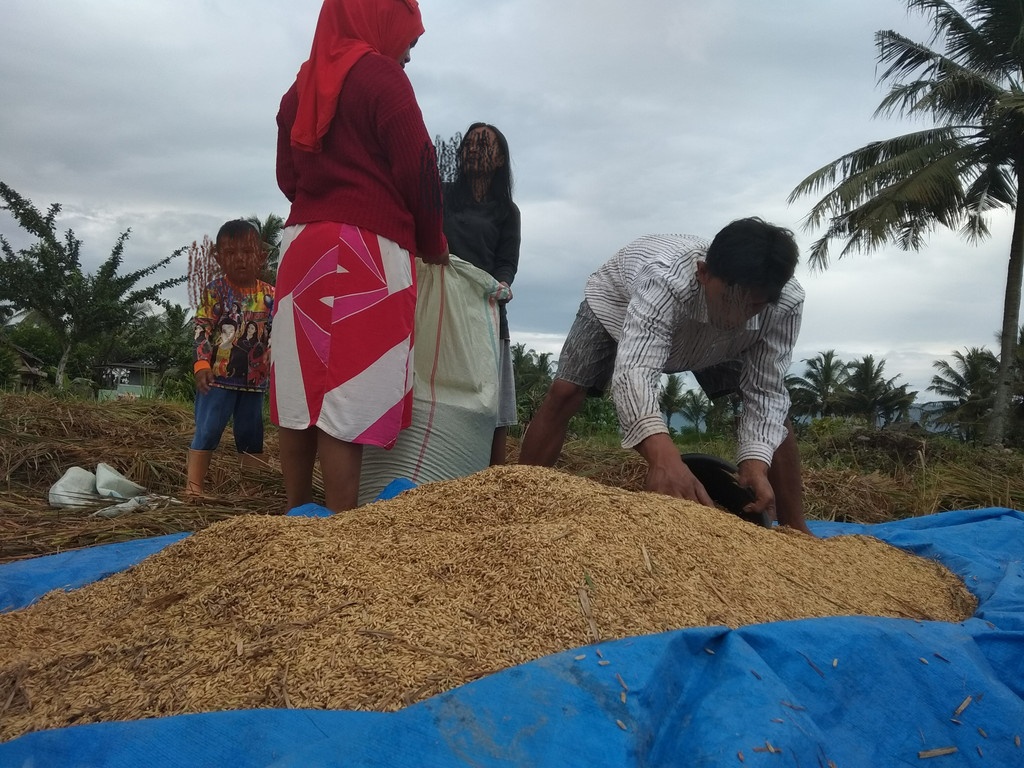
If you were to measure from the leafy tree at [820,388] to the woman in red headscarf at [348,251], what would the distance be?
32529mm

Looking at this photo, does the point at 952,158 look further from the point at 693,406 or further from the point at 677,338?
the point at 693,406

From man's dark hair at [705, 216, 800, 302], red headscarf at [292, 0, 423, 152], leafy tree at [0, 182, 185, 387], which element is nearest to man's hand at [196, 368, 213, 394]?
red headscarf at [292, 0, 423, 152]

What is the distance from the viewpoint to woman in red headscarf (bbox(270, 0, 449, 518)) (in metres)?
1.91

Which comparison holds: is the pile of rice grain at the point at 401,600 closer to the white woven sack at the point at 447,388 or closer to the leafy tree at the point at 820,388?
the white woven sack at the point at 447,388

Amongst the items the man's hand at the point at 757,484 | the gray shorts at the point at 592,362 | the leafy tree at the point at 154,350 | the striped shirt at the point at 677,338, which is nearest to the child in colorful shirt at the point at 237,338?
the gray shorts at the point at 592,362

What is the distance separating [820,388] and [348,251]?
36571mm

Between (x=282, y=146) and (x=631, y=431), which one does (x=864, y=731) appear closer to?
(x=631, y=431)

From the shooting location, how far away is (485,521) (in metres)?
1.47

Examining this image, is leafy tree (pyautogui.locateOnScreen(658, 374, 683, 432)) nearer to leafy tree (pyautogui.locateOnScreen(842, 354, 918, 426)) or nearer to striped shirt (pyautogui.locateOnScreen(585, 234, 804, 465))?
leafy tree (pyautogui.locateOnScreen(842, 354, 918, 426))

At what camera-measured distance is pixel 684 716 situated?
0.92 metres

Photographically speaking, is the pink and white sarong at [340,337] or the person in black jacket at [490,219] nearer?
the pink and white sarong at [340,337]

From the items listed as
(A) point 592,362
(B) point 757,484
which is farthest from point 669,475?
(A) point 592,362

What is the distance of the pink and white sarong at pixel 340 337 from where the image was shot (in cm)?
191

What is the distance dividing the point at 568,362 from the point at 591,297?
23 cm
